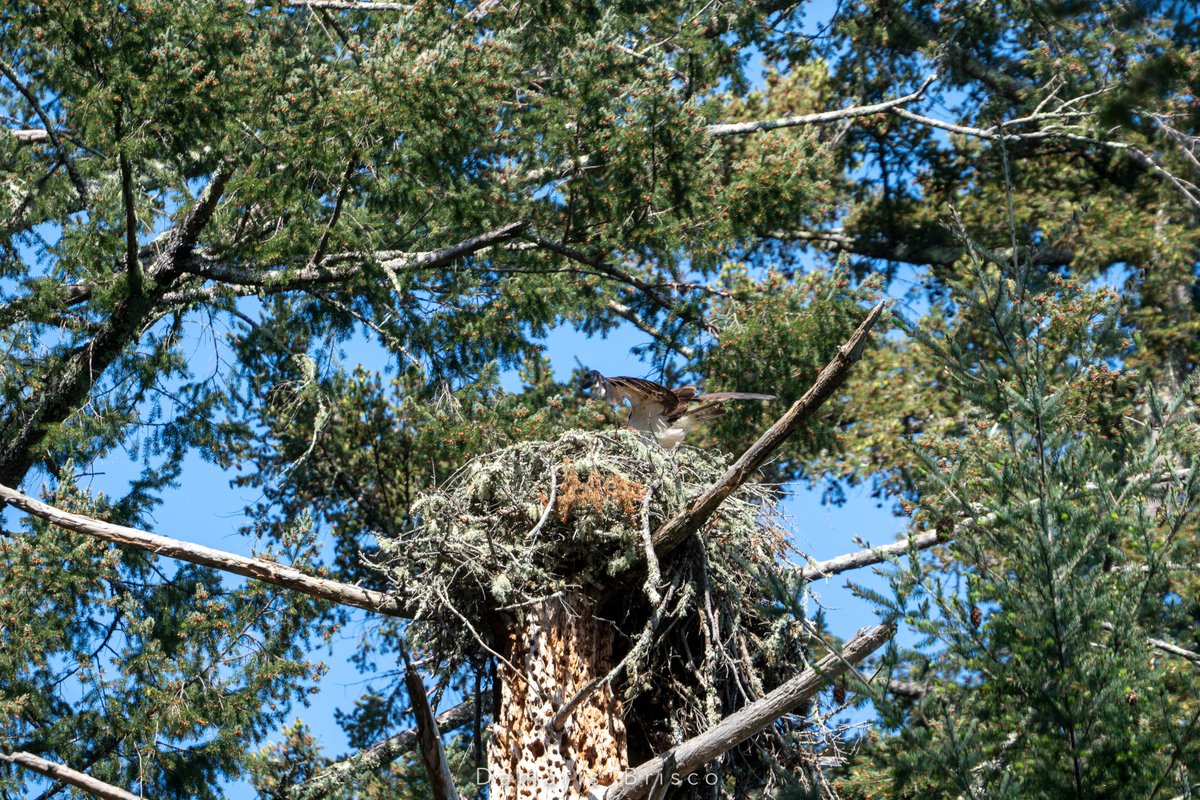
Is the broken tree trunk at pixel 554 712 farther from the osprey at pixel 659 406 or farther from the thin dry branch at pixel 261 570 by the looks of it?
the osprey at pixel 659 406

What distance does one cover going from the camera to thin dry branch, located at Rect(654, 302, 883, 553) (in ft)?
17.9

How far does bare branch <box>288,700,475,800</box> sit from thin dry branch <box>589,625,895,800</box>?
11.3 ft

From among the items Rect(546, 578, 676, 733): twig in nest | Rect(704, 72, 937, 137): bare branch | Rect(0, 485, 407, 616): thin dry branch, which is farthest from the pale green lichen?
Rect(704, 72, 937, 137): bare branch

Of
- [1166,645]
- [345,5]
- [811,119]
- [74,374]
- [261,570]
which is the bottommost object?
[1166,645]

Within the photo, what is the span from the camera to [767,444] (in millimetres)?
5977

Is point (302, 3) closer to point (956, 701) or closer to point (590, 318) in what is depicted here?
point (590, 318)

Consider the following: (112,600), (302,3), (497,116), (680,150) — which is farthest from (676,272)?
(112,600)

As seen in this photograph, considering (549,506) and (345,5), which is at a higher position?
(345,5)

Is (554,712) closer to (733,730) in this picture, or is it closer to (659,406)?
(733,730)

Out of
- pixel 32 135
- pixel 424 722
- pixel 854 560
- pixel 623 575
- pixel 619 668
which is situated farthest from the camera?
pixel 32 135

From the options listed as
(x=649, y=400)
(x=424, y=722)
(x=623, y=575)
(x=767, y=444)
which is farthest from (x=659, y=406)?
(x=424, y=722)

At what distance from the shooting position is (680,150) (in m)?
10.6

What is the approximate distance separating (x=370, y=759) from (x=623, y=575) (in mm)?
4027

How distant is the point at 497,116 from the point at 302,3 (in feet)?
7.66
